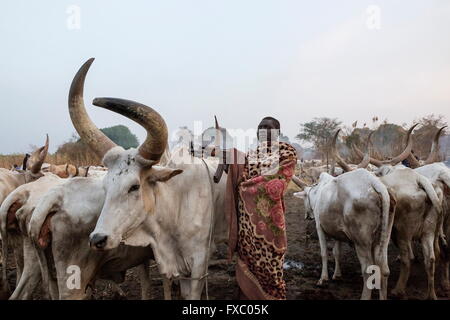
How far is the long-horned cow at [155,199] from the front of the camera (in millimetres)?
2670

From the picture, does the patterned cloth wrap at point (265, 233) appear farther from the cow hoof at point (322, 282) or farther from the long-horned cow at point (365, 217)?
the cow hoof at point (322, 282)

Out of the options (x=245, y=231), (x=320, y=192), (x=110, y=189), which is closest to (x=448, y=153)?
(x=320, y=192)

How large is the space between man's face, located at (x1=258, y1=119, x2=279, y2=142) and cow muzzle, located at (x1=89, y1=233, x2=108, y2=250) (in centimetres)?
179

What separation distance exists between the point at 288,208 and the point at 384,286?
9.58 metres

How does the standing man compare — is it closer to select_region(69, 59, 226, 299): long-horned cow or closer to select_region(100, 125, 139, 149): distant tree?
select_region(69, 59, 226, 299): long-horned cow

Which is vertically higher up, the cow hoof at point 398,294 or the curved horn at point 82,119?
the curved horn at point 82,119

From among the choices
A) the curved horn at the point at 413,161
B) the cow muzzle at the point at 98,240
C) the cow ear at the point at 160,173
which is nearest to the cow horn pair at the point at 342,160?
the curved horn at the point at 413,161

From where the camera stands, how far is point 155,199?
3.06 m

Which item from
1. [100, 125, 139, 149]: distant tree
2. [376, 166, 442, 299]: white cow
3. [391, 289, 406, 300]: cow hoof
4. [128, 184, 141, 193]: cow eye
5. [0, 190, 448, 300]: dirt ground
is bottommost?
[0, 190, 448, 300]: dirt ground

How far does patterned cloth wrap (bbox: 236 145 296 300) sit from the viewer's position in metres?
3.04

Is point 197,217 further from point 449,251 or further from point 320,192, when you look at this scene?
point 449,251

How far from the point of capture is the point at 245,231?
126 inches

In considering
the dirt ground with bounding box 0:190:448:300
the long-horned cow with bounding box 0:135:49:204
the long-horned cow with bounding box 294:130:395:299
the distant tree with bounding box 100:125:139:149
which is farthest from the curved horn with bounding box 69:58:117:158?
the long-horned cow with bounding box 294:130:395:299

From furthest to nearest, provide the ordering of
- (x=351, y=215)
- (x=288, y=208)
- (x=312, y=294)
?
(x=288, y=208), (x=312, y=294), (x=351, y=215)
